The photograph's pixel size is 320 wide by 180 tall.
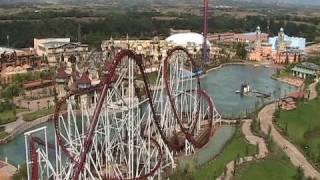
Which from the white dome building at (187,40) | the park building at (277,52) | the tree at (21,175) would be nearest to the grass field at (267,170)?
the tree at (21,175)

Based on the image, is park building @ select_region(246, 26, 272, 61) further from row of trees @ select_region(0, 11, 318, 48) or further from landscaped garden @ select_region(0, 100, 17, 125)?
landscaped garden @ select_region(0, 100, 17, 125)

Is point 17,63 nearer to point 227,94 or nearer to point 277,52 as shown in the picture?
point 227,94

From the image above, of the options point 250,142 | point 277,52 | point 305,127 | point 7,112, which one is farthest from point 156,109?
point 277,52

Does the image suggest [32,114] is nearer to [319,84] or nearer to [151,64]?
[151,64]

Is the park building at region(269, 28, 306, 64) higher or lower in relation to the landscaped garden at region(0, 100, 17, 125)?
higher

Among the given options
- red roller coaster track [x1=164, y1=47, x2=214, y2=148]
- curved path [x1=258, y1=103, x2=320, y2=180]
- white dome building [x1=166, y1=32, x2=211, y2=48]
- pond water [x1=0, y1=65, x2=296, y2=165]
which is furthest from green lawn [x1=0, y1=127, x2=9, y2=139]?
white dome building [x1=166, y1=32, x2=211, y2=48]

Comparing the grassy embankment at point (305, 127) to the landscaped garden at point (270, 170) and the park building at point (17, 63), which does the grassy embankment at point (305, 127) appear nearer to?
the landscaped garden at point (270, 170)

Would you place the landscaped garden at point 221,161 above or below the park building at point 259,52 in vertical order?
below
